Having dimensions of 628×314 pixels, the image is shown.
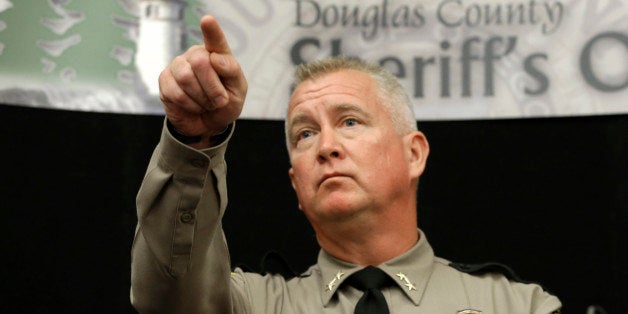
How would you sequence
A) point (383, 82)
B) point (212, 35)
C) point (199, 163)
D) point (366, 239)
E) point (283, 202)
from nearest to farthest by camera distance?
point (212, 35) < point (199, 163) < point (366, 239) < point (383, 82) < point (283, 202)

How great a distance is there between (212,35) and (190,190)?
13.5 inches

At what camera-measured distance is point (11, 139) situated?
3.21m

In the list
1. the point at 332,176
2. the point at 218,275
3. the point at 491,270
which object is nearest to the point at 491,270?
the point at 491,270

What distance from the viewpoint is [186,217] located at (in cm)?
207

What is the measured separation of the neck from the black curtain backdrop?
76 cm

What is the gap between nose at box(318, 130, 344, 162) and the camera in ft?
8.63

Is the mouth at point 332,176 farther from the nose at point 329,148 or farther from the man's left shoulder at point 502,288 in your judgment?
the man's left shoulder at point 502,288

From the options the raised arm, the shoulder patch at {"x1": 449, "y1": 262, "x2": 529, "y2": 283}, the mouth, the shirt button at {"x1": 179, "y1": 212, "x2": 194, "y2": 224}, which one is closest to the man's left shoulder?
the shoulder patch at {"x1": 449, "y1": 262, "x2": 529, "y2": 283}

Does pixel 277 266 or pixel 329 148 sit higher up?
pixel 329 148

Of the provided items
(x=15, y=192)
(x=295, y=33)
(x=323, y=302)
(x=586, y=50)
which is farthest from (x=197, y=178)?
(x=586, y=50)

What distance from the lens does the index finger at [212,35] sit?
6.09 ft

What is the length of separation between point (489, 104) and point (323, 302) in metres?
1.21

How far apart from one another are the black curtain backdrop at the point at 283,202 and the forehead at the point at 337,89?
2.32 ft

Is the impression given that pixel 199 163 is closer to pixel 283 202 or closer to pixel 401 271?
pixel 401 271
